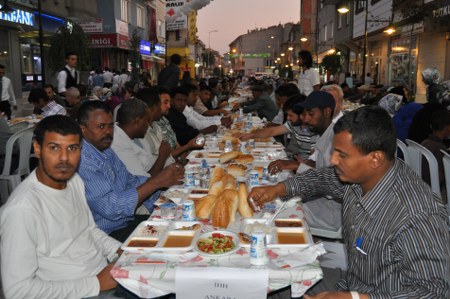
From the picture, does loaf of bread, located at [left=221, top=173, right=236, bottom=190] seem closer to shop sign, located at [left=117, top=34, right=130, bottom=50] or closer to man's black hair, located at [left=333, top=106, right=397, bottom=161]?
man's black hair, located at [left=333, top=106, right=397, bottom=161]

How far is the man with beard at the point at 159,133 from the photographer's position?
4559 millimetres

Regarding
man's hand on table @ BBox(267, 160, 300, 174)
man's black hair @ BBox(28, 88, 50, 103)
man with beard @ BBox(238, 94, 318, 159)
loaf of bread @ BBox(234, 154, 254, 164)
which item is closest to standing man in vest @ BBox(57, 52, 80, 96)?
man's black hair @ BBox(28, 88, 50, 103)

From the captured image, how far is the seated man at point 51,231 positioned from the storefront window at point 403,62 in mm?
16383

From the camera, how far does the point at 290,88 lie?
873cm

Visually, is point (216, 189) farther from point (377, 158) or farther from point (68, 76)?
point (68, 76)

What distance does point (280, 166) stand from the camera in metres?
3.94

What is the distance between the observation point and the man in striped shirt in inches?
63.4

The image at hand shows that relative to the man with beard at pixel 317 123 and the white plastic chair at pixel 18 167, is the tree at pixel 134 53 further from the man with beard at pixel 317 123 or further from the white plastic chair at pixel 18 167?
the man with beard at pixel 317 123

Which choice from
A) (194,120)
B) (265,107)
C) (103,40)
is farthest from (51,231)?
(103,40)

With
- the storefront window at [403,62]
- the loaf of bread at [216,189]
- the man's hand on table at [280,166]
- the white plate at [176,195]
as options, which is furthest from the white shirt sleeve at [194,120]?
the storefront window at [403,62]

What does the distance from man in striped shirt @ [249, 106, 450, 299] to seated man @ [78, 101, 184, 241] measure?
1.58 meters

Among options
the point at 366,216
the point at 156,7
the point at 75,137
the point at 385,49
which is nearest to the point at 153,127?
the point at 75,137

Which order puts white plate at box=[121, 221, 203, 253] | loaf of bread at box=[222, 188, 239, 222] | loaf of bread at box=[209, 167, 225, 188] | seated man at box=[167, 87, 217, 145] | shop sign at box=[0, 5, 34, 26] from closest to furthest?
white plate at box=[121, 221, 203, 253]
loaf of bread at box=[222, 188, 239, 222]
loaf of bread at box=[209, 167, 225, 188]
seated man at box=[167, 87, 217, 145]
shop sign at box=[0, 5, 34, 26]

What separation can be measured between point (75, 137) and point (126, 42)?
2833 cm
